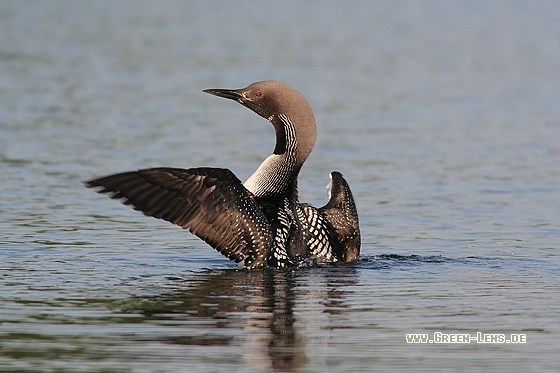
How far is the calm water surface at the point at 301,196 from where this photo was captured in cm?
530

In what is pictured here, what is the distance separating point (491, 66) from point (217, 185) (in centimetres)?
1356

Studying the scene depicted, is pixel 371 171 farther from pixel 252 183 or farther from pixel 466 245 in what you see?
pixel 252 183

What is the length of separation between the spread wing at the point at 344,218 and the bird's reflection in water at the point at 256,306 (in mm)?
274

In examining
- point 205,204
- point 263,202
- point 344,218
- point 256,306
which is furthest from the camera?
point 344,218

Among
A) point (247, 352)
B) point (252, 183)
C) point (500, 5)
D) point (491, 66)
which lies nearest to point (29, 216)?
point (252, 183)

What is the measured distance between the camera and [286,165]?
7352 millimetres

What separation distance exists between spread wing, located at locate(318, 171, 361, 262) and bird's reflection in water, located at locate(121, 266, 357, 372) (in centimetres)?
27

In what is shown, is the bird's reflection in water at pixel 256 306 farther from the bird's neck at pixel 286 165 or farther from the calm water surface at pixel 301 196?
the bird's neck at pixel 286 165

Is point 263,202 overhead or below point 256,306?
overhead

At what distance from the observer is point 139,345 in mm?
5117

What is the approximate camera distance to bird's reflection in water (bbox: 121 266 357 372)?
5207mm

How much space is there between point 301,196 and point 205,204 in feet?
10.8

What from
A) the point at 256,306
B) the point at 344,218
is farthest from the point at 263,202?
the point at 256,306

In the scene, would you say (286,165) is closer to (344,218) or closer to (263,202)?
(263,202)
